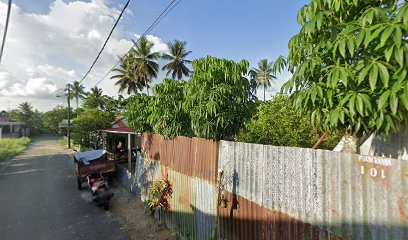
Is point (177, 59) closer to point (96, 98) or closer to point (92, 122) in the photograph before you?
point (92, 122)

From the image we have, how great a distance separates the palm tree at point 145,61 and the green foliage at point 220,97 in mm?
23692

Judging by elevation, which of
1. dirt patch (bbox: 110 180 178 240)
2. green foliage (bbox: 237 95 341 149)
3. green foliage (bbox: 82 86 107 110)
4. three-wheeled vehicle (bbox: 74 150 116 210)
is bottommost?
dirt patch (bbox: 110 180 178 240)

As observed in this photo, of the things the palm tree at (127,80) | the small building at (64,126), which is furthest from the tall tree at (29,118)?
the palm tree at (127,80)

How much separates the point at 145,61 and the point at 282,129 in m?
22.9

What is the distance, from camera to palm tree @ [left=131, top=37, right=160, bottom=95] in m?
27.1

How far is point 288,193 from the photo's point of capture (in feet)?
10.3

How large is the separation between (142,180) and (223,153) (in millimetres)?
4575

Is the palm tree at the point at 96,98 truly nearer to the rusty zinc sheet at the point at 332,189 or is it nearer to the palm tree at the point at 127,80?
the palm tree at the point at 127,80

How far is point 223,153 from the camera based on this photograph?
4570 mm

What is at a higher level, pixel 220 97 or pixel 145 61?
pixel 145 61

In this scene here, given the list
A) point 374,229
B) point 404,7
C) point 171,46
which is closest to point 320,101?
point 404,7

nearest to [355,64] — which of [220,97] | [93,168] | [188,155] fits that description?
[220,97]

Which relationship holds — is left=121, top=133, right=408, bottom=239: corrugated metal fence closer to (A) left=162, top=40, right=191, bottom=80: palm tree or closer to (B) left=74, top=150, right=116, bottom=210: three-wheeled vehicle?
(B) left=74, top=150, right=116, bottom=210: three-wheeled vehicle

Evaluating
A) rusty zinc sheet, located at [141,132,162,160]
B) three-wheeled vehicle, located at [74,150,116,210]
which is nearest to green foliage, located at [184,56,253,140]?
rusty zinc sheet, located at [141,132,162,160]
